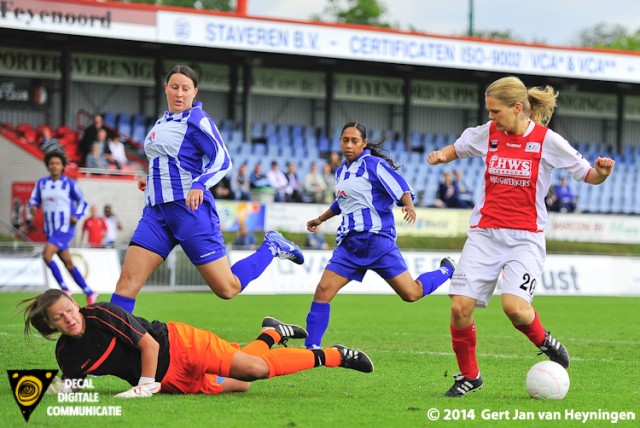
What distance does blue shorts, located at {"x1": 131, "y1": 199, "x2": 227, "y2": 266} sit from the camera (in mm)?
7934

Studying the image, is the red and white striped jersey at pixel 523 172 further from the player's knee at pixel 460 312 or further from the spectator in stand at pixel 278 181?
the spectator in stand at pixel 278 181

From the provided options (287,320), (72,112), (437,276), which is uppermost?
(72,112)

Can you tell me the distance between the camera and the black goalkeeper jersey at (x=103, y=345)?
6512 mm

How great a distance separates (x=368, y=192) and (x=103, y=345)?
357 cm

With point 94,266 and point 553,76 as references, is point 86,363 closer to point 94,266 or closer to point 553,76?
point 94,266

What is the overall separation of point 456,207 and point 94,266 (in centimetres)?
1138

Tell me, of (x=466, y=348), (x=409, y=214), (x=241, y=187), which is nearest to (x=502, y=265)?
(x=466, y=348)

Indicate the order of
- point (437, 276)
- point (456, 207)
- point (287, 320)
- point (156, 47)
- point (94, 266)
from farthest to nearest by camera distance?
point (156, 47), point (456, 207), point (94, 266), point (287, 320), point (437, 276)

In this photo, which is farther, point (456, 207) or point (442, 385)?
point (456, 207)

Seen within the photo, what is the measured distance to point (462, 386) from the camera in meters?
7.28

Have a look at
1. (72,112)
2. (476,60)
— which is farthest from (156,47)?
(476,60)

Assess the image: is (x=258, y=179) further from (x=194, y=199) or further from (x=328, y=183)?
(x=194, y=199)

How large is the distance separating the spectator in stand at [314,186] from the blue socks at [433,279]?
1576 cm

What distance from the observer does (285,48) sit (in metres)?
28.4
